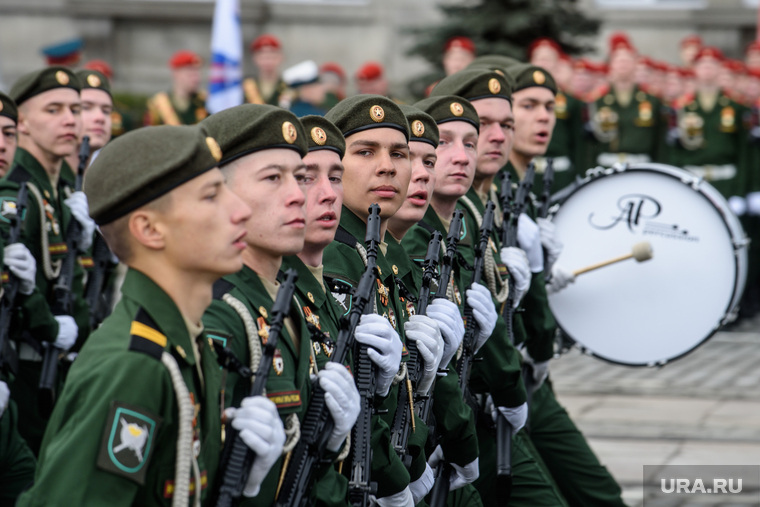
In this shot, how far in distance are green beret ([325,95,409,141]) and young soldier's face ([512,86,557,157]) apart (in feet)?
7.03

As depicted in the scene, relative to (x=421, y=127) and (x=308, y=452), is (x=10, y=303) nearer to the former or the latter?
(x=421, y=127)

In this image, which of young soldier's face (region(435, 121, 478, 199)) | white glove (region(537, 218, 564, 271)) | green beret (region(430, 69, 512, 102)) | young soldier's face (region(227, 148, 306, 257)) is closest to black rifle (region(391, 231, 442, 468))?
young soldier's face (region(435, 121, 478, 199))

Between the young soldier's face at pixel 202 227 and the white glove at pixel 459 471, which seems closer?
the young soldier's face at pixel 202 227

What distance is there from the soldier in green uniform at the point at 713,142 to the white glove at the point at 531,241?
28.1 ft

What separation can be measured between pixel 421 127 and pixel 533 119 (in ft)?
6.10

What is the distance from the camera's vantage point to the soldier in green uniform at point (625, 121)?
14.0m

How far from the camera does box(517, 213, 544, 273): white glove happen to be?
5801 mm

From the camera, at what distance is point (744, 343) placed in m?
12.2

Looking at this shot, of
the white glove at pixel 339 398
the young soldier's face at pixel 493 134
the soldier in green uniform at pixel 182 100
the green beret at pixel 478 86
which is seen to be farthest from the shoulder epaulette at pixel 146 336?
the soldier in green uniform at pixel 182 100

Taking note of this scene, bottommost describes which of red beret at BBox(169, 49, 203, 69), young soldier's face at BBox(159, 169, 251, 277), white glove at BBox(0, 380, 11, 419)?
red beret at BBox(169, 49, 203, 69)

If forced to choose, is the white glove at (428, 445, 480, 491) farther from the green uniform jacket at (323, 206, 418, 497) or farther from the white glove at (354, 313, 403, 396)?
the white glove at (354, 313, 403, 396)

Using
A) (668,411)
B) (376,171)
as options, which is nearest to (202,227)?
(376,171)

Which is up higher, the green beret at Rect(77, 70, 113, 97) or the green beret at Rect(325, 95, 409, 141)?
the green beret at Rect(325, 95, 409, 141)

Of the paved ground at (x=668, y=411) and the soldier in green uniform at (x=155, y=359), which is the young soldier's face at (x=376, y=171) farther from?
the paved ground at (x=668, y=411)
